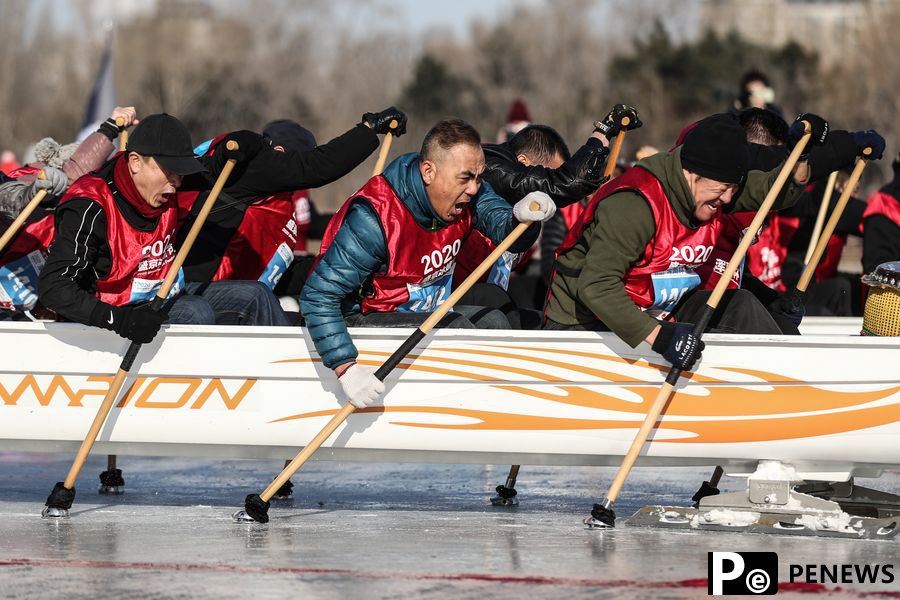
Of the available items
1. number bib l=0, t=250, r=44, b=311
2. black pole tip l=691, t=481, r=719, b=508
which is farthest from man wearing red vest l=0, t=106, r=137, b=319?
black pole tip l=691, t=481, r=719, b=508

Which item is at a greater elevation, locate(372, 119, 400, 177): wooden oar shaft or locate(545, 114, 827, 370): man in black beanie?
locate(372, 119, 400, 177): wooden oar shaft

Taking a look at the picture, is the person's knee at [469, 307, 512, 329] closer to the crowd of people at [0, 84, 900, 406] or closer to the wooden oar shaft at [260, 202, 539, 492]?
the crowd of people at [0, 84, 900, 406]

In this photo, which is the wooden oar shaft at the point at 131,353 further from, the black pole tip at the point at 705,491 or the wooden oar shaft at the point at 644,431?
the black pole tip at the point at 705,491

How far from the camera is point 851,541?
5.48 meters

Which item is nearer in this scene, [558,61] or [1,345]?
[1,345]

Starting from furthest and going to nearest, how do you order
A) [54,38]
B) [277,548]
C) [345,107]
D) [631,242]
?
1. [54,38]
2. [345,107]
3. [631,242]
4. [277,548]

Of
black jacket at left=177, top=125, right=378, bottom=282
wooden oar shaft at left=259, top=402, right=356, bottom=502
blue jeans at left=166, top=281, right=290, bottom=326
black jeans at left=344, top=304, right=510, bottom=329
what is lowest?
wooden oar shaft at left=259, top=402, right=356, bottom=502

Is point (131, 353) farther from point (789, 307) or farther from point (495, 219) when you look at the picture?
point (789, 307)

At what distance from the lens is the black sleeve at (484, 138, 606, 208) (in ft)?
21.4

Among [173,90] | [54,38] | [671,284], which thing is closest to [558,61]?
[173,90]

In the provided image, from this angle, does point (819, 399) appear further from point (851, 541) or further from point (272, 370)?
point (272, 370)

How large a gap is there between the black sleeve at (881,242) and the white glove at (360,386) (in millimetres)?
4133

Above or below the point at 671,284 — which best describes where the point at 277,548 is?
below

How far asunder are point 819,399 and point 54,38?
184 feet
